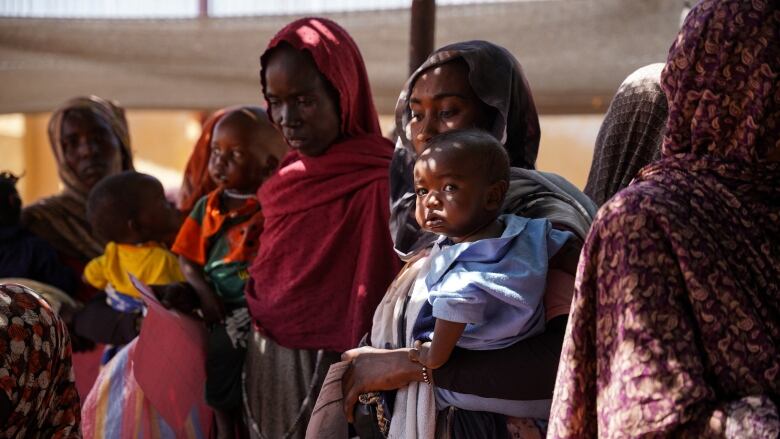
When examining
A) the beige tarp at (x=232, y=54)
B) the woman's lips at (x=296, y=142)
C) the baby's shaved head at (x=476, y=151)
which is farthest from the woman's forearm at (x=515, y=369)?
the beige tarp at (x=232, y=54)

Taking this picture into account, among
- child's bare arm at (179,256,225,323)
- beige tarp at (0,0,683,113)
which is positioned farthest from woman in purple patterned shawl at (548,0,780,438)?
beige tarp at (0,0,683,113)

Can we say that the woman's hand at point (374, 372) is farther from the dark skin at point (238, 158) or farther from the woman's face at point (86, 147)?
the woman's face at point (86, 147)

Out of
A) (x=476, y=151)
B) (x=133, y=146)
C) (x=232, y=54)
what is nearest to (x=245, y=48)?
(x=232, y=54)

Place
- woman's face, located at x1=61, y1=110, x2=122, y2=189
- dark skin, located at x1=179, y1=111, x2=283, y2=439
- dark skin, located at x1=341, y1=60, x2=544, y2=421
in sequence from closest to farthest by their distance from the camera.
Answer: dark skin, located at x1=341, y1=60, x2=544, y2=421 → dark skin, located at x1=179, y1=111, x2=283, y2=439 → woman's face, located at x1=61, y1=110, x2=122, y2=189

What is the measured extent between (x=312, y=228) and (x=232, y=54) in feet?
10.8

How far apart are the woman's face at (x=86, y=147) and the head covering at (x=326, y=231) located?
187 centimetres

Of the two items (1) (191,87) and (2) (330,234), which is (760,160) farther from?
(1) (191,87)

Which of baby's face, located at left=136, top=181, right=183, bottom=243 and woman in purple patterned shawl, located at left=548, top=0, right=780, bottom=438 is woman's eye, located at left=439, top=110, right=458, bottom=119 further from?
baby's face, located at left=136, top=181, right=183, bottom=243

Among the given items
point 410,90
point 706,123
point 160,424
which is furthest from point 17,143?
point 706,123

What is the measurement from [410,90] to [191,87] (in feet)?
12.9

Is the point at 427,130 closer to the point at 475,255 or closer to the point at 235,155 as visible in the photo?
the point at 475,255

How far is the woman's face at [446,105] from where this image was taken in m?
3.04

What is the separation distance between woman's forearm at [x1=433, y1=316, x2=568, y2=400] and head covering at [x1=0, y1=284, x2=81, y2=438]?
111 centimetres

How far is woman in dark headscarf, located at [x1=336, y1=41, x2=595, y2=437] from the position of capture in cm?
267
